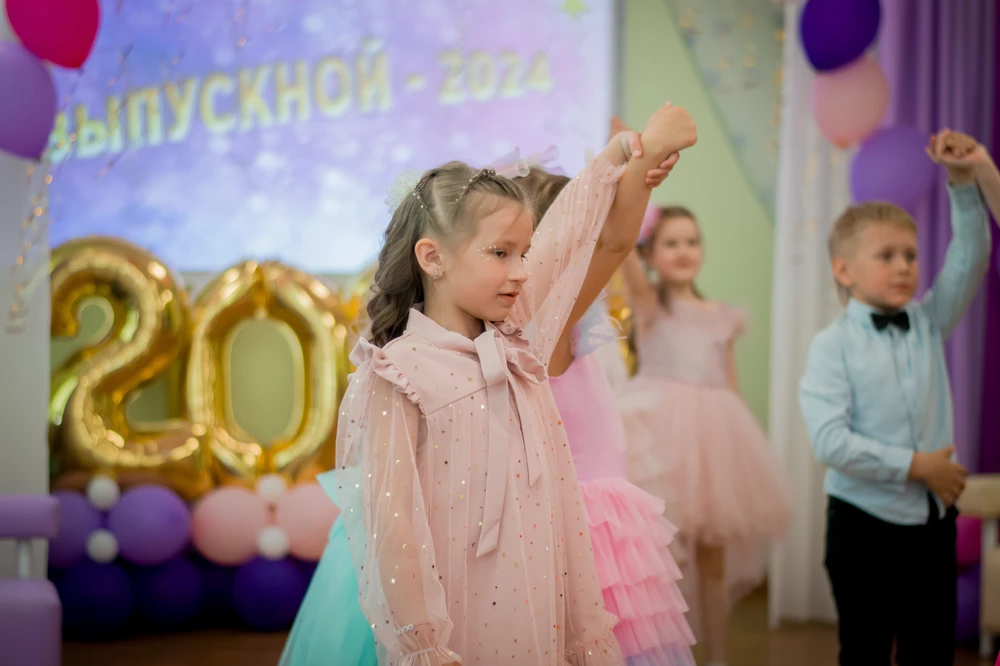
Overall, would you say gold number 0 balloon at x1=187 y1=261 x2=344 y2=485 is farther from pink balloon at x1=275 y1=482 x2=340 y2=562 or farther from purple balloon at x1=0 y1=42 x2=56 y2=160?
purple balloon at x1=0 y1=42 x2=56 y2=160

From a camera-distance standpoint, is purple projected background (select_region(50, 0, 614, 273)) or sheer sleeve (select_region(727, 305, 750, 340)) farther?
purple projected background (select_region(50, 0, 614, 273))

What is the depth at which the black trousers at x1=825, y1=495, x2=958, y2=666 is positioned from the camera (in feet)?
8.41

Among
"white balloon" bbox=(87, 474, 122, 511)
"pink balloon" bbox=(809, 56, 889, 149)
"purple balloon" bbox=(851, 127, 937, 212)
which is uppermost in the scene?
"pink balloon" bbox=(809, 56, 889, 149)

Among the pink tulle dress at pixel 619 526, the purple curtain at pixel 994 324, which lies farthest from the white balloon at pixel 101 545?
the purple curtain at pixel 994 324

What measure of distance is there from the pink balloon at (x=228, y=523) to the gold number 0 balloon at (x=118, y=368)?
11 cm

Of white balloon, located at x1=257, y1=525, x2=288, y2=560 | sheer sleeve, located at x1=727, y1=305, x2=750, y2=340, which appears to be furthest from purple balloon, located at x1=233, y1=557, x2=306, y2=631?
sheer sleeve, located at x1=727, y1=305, x2=750, y2=340

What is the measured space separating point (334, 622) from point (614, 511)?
61 centimetres

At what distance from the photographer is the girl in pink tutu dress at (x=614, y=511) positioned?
2064 millimetres

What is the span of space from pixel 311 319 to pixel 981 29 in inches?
114

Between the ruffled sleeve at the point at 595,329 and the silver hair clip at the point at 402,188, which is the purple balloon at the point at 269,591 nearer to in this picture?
the ruffled sleeve at the point at 595,329

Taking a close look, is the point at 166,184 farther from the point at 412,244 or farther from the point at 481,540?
the point at 481,540

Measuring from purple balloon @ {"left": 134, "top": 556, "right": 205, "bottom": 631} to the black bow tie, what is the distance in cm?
261

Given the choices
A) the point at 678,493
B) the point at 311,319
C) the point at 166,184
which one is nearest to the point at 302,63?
the point at 166,184

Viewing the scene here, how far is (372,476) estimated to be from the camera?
1620 mm
